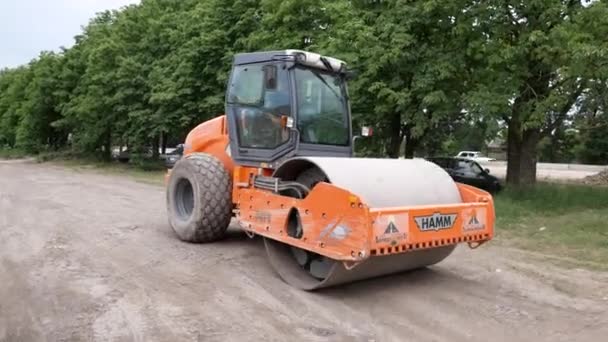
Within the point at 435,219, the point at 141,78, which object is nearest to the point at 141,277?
the point at 435,219

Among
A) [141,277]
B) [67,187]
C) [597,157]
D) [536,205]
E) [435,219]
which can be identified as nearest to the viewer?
[435,219]

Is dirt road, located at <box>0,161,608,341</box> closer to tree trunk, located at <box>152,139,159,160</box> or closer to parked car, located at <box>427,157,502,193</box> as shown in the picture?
parked car, located at <box>427,157,502,193</box>

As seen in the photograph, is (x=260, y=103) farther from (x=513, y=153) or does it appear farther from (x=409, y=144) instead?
(x=409, y=144)

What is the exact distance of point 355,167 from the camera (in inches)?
232

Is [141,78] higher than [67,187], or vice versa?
[141,78]

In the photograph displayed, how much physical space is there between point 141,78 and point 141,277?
80.2 ft

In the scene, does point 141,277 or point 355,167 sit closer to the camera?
point 355,167

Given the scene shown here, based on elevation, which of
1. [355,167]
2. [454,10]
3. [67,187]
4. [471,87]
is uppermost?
[454,10]

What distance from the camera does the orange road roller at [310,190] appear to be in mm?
5398

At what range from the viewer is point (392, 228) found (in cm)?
522

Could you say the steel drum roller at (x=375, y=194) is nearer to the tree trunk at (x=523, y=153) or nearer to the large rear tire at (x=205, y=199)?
the large rear tire at (x=205, y=199)

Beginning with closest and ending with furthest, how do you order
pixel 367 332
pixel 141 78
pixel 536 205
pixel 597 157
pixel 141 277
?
pixel 367 332, pixel 141 277, pixel 536 205, pixel 141 78, pixel 597 157

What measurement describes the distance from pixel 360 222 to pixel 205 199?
10.2 ft

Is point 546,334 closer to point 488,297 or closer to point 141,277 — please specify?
point 488,297
